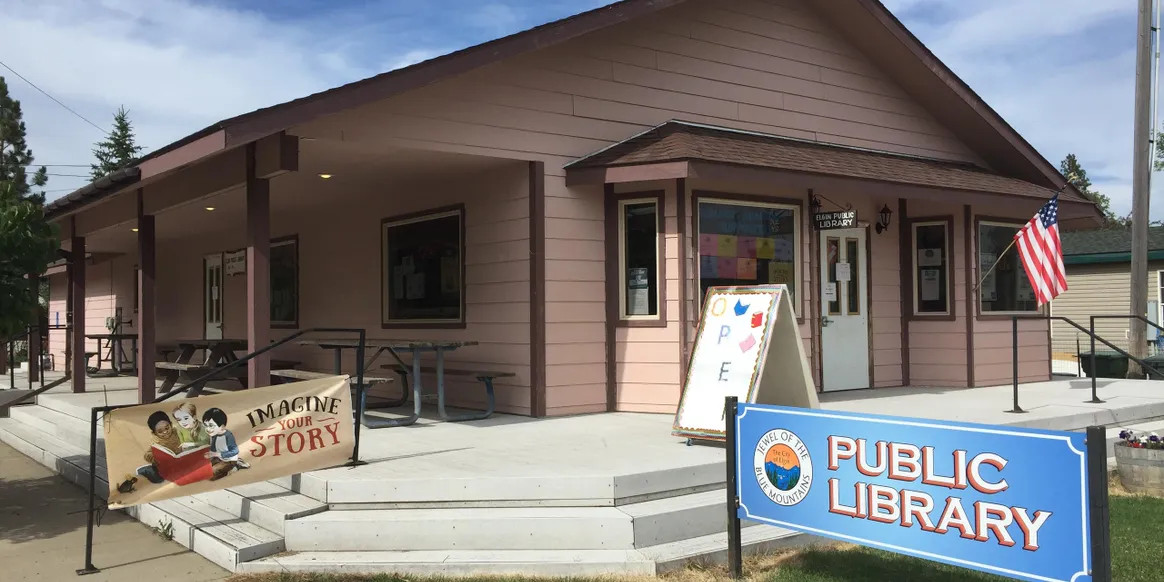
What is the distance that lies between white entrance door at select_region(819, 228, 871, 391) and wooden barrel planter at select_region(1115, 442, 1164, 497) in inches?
136

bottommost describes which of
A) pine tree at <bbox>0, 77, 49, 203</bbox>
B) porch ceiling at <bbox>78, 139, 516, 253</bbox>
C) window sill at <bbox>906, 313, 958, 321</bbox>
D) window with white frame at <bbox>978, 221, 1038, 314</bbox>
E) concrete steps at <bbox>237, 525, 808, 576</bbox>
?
concrete steps at <bbox>237, 525, 808, 576</bbox>

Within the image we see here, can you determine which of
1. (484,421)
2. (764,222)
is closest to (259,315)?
(484,421)

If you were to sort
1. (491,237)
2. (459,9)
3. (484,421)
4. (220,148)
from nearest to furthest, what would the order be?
(220,148)
(484,421)
(491,237)
(459,9)

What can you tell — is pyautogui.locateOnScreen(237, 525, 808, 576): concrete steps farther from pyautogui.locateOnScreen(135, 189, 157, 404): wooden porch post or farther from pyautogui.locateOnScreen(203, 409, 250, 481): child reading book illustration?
pyautogui.locateOnScreen(135, 189, 157, 404): wooden porch post

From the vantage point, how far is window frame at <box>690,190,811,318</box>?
8836mm

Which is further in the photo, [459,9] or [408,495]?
[459,9]

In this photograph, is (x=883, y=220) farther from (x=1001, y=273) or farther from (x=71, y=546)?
(x=71, y=546)

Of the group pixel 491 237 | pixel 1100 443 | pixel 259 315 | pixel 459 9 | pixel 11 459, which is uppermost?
pixel 459 9

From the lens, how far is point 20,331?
6.71m

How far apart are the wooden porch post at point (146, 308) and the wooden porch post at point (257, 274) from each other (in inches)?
115

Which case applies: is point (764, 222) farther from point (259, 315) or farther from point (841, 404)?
point (259, 315)

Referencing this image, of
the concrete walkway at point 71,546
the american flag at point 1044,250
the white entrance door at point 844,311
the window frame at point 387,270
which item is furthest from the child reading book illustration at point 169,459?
the american flag at point 1044,250

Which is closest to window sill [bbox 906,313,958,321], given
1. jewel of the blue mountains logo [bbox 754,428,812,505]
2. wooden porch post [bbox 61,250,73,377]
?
jewel of the blue mountains logo [bbox 754,428,812,505]

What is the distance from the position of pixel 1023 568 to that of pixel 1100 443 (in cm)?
57
